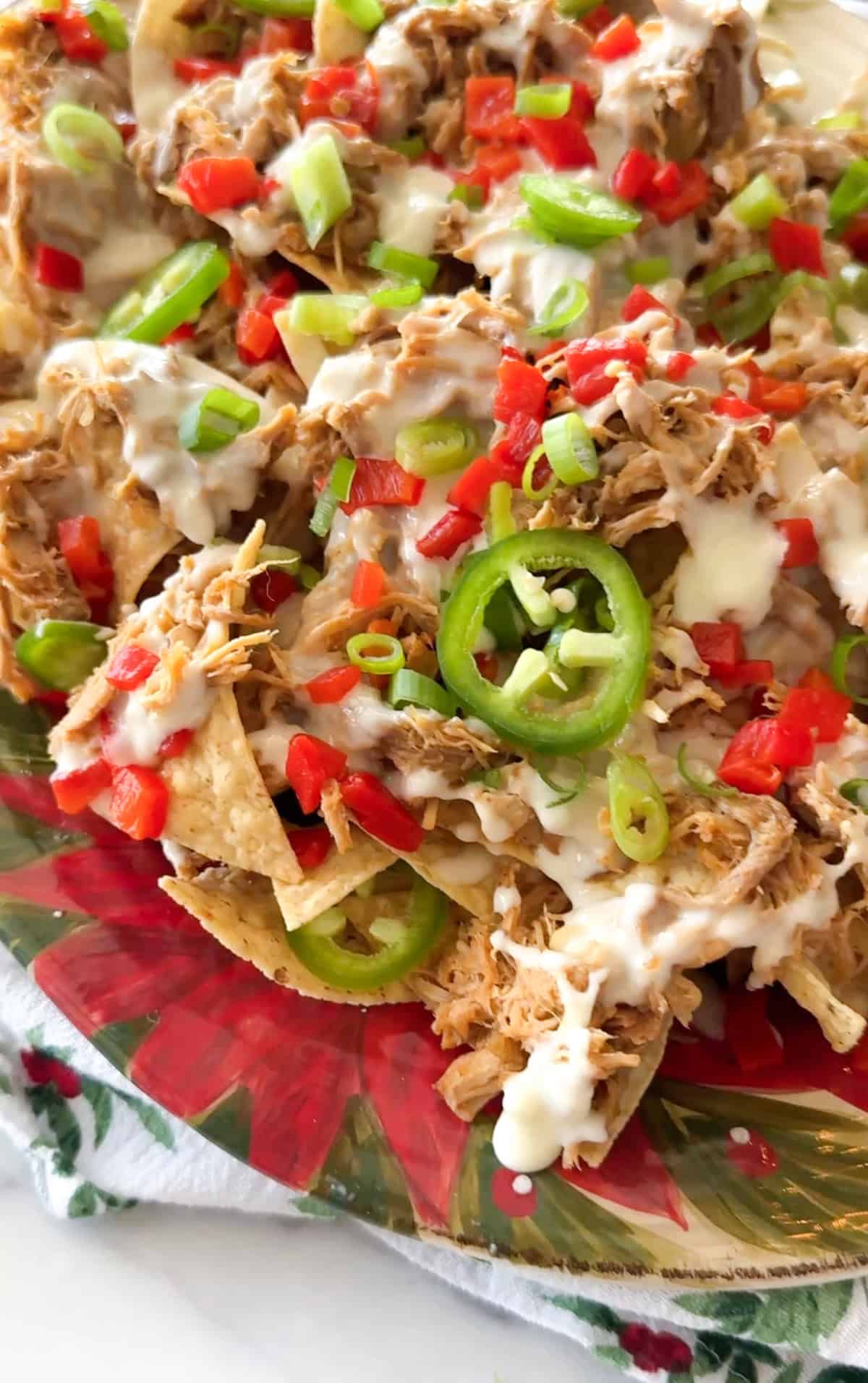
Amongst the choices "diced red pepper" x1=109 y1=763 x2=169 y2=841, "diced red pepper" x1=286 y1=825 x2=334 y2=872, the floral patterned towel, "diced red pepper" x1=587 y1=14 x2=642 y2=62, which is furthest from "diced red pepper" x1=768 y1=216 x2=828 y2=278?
the floral patterned towel

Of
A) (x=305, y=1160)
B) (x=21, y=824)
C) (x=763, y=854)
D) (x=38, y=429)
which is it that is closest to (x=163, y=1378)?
(x=305, y=1160)

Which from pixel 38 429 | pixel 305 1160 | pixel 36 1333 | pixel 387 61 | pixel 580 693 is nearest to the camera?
pixel 305 1160

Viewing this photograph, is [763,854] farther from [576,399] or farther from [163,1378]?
[163,1378]

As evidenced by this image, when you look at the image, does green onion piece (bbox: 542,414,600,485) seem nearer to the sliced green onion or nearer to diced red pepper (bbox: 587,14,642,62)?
the sliced green onion

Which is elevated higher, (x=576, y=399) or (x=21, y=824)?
(x=576, y=399)

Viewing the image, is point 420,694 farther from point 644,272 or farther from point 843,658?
point 644,272

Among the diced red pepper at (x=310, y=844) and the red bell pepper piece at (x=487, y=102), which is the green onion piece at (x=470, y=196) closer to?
the red bell pepper piece at (x=487, y=102)

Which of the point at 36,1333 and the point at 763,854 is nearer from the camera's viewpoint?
the point at 763,854

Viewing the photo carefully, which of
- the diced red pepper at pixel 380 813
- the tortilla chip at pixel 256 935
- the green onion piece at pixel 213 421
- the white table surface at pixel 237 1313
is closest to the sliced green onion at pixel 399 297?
the green onion piece at pixel 213 421
